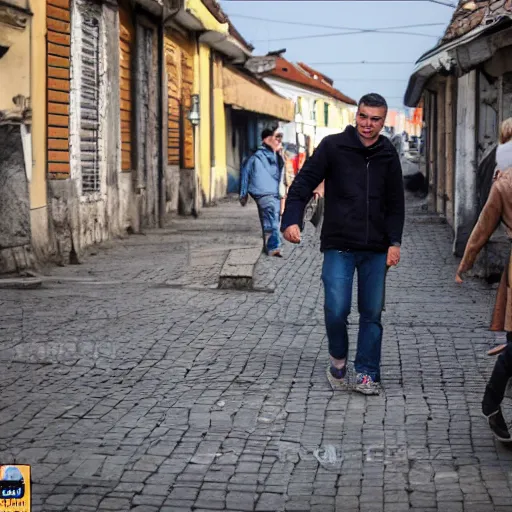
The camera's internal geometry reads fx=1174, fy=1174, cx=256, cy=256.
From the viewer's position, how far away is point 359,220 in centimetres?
702

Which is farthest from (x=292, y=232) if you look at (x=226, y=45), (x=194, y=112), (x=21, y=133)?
(x=226, y=45)

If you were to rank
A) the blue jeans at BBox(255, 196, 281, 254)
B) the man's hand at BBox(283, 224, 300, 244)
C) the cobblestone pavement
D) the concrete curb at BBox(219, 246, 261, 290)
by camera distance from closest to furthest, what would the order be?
the cobblestone pavement, the man's hand at BBox(283, 224, 300, 244), the concrete curb at BBox(219, 246, 261, 290), the blue jeans at BBox(255, 196, 281, 254)

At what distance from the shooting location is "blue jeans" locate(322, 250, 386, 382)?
279 inches

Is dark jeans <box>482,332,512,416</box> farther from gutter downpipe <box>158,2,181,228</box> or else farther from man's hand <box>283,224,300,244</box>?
gutter downpipe <box>158,2,181,228</box>

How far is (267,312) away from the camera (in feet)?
33.4

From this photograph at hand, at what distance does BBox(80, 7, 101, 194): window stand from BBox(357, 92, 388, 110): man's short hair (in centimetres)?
900

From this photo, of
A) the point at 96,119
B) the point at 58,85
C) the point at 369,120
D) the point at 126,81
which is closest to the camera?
the point at 369,120

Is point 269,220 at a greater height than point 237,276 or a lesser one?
greater

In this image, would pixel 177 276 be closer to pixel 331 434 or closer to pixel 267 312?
pixel 267 312

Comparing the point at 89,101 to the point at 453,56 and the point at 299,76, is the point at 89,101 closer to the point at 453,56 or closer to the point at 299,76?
the point at 453,56

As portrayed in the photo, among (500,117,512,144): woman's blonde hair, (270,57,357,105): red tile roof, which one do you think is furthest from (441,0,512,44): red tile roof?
(270,57,357,105): red tile roof

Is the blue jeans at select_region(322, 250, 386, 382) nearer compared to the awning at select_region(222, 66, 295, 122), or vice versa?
the blue jeans at select_region(322, 250, 386, 382)

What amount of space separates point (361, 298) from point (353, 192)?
0.66 m

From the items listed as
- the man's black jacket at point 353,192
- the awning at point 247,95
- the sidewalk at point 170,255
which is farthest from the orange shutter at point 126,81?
the man's black jacket at point 353,192
